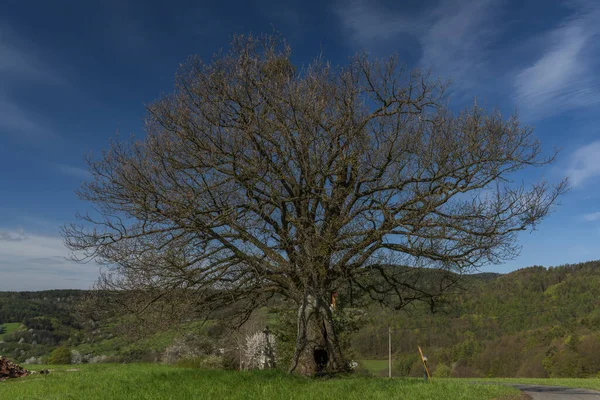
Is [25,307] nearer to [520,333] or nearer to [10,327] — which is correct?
[10,327]

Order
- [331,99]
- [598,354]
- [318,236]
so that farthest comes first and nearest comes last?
[598,354]
[331,99]
[318,236]

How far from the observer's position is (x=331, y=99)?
1236 centimetres

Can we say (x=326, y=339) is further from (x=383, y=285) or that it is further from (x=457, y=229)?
(x=457, y=229)

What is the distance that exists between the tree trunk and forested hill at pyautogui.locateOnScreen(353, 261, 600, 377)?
36149 millimetres

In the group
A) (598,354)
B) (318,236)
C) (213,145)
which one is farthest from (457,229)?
(598,354)

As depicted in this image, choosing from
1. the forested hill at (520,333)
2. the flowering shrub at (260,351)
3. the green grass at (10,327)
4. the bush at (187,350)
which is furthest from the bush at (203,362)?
the green grass at (10,327)

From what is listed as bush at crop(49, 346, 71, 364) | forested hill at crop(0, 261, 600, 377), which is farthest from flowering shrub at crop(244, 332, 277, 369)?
forested hill at crop(0, 261, 600, 377)

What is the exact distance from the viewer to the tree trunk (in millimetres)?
12422

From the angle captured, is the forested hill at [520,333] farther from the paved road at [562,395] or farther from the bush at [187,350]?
the paved road at [562,395]

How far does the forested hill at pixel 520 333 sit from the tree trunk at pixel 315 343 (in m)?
36.1

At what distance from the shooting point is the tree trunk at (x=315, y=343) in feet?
40.8

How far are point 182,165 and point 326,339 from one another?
6607mm

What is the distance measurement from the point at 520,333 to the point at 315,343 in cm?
6223

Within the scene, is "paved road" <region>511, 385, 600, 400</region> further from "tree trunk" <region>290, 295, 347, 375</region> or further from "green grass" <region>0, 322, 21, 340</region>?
"green grass" <region>0, 322, 21, 340</region>
